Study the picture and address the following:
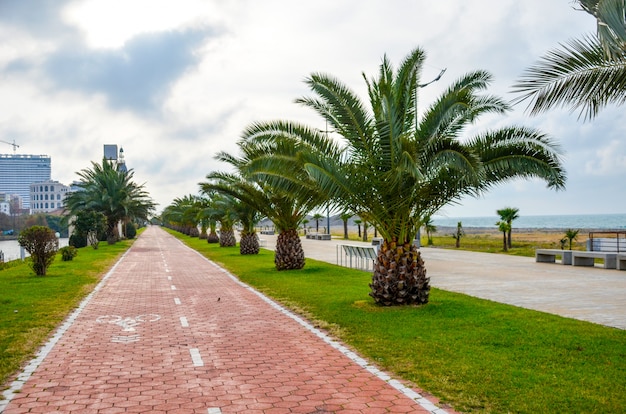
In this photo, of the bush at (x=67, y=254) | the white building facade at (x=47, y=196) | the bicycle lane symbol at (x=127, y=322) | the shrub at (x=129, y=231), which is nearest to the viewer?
the bicycle lane symbol at (x=127, y=322)

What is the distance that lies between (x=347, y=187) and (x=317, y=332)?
332cm

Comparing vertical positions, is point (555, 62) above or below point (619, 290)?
above

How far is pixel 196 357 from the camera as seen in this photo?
26.2ft

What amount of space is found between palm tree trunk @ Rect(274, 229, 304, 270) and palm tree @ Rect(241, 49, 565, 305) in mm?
9519

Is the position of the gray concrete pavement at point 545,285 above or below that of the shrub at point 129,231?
below

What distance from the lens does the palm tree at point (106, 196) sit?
152ft

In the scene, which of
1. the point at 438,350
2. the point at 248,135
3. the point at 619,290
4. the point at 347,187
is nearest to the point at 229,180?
the point at 248,135

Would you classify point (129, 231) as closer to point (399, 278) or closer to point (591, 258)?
point (591, 258)

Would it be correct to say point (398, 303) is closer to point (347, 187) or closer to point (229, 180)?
point (347, 187)

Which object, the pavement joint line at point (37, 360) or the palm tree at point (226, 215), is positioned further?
the palm tree at point (226, 215)

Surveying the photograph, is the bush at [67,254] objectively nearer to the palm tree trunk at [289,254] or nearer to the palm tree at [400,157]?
the palm tree trunk at [289,254]

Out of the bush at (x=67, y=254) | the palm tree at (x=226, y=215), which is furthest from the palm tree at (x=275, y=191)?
the bush at (x=67, y=254)

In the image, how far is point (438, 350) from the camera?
812 centimetres

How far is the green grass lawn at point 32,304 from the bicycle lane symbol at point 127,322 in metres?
0.94
